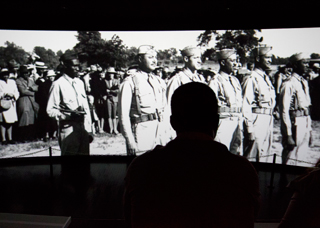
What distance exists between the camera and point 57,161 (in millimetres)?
5324

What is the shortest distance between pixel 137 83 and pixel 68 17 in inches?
72.5

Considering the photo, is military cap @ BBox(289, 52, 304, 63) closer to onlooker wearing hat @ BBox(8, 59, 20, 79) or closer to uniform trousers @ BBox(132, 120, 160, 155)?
uniform trousers @ BBox(132, 120, 160, 155)

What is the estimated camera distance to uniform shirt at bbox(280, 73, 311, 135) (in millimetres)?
4613

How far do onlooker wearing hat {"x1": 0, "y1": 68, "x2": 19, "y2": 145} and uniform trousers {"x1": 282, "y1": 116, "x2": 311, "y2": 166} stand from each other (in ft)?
18.7

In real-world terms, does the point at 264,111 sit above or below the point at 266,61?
below

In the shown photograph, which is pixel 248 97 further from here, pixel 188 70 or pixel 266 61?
pixel 188 70

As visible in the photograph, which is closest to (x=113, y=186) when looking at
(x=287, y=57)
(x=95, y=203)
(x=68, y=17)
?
(x=95, y=203)

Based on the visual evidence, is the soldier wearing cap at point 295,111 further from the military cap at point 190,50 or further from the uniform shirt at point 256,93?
the military cap at point 190,50

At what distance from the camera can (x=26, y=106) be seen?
4.97m

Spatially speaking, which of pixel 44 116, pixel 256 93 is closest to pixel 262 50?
pixel 256 93

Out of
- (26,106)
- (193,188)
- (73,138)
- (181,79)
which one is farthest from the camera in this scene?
(73,138)

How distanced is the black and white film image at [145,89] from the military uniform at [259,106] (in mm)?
20

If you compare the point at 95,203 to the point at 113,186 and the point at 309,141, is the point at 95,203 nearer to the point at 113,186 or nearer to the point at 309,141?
the point at 113,186

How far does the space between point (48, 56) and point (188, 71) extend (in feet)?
9.71
